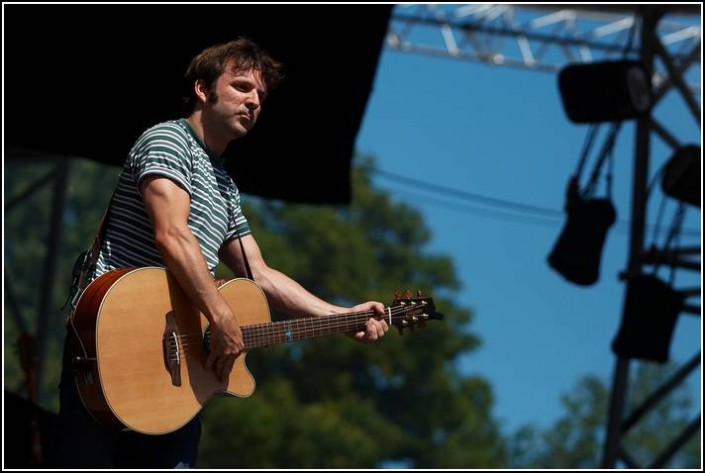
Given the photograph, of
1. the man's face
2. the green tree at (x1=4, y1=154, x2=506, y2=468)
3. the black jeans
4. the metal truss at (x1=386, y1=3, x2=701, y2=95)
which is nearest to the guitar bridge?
the black jeans

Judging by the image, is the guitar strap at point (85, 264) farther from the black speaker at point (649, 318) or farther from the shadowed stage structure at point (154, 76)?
the black speaker at point (649, 318)

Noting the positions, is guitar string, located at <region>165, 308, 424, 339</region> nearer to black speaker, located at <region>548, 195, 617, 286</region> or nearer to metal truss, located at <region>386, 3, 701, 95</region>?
black speaker, located at <region>548, 195, 617, 286</region>

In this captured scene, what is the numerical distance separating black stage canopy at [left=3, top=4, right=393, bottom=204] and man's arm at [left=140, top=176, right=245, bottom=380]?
2.29 meters

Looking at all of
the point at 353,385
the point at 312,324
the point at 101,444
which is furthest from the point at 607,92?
the point at 353,385

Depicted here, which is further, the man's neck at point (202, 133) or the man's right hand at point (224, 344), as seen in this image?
the man's neck at point (202, 133)

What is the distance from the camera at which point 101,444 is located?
10.6 feet

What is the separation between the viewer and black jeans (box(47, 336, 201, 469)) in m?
3.23

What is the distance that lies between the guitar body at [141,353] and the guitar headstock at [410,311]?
1.91ft

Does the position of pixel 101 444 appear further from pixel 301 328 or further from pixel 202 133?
pixel 202 133

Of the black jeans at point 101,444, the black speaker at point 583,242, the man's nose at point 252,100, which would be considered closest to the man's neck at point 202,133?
the man's nose at point 252,100

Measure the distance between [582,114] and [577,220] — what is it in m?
0.62

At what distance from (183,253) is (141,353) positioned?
280mm

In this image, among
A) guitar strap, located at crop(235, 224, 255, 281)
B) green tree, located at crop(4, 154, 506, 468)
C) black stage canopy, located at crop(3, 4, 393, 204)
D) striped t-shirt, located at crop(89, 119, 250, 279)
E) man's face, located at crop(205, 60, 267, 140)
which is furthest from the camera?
green tree, located at crop(4, 154, 506, 468)

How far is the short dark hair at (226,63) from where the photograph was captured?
3.46 metres
